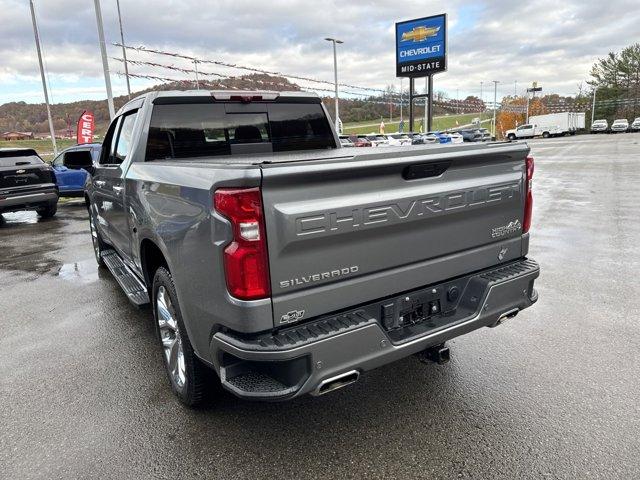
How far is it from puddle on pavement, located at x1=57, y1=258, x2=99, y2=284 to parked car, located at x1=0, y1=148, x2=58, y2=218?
5.05 meters

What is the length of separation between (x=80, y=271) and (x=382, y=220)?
229 inches

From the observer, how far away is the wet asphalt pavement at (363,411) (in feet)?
8.63

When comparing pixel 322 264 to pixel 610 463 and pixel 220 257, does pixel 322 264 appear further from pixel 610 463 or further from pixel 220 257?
pixel 610 463

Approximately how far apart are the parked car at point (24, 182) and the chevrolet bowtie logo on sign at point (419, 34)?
22.2 meters

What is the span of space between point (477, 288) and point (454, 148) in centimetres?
87

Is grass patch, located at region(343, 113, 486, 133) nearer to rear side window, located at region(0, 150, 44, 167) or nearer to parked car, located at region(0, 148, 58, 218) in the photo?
rear side window, located at region(0, 150, 44, 167)

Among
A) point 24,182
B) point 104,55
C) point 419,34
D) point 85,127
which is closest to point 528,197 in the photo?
point 24,182

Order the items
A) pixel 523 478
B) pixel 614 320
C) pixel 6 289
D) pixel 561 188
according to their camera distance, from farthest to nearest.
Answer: pixel 561 188 → pixel 6 289 → pixel 614 320 → pixel 523 478

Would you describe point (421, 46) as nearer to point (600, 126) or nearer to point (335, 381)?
point (335, 381)

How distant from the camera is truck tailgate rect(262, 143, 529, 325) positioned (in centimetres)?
228

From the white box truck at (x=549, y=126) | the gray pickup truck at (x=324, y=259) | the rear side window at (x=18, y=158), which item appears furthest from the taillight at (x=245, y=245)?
the white box truck at (x=549, y=126)

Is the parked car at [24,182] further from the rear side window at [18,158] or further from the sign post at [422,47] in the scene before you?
the sign post at [422,47]

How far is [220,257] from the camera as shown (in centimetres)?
230

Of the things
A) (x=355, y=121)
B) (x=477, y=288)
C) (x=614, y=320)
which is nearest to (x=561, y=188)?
(x=614, y=320)
